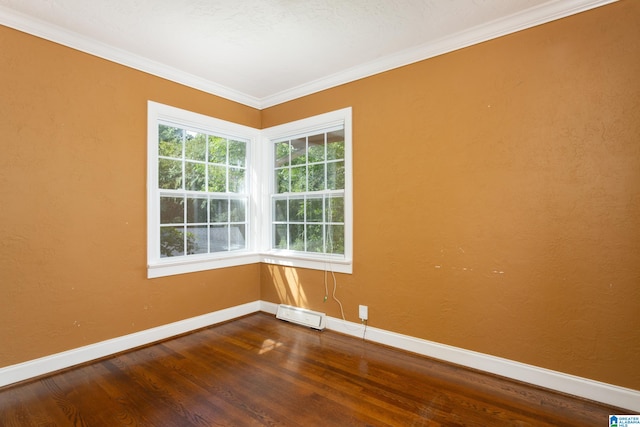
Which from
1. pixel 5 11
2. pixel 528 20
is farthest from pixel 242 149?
pixel 528 20

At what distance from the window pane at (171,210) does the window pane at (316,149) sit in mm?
1556

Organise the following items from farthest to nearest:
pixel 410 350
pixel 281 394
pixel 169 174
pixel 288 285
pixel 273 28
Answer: pixel 288 285
pixel 169 174
pixel 410 350
pixel 273 28
pixel 281 394

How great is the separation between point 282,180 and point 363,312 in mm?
1948

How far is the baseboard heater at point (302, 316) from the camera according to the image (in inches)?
132

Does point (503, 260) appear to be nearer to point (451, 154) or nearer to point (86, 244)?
point (451, 154)

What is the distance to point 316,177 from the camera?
11.9 feet

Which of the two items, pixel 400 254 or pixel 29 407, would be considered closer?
pixel 29 407

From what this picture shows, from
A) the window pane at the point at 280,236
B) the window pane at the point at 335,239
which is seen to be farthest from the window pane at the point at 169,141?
the window pane at the point at 335,239

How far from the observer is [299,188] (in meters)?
3.80

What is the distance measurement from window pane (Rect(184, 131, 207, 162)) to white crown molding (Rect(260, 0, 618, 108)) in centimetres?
127

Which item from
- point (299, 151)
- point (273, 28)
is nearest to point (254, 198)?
point (299, 151)

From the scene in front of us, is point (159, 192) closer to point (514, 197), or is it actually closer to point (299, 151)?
point (299, 151)

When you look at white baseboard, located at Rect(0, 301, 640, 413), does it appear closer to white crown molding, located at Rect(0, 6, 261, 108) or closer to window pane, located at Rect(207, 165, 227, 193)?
window pane, located at Rect(207, 165, 227, 193)

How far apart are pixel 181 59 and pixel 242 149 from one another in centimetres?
127
